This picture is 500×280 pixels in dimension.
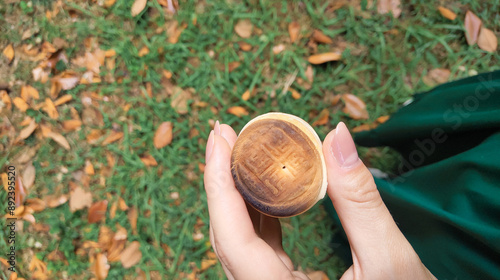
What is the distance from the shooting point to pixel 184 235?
7.22 ft

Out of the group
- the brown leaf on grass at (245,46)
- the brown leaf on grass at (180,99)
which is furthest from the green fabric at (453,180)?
the brown leaf on grass at (180,99)

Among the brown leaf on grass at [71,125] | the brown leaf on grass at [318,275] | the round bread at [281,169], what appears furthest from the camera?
the brown leaf on grass at [71,125]

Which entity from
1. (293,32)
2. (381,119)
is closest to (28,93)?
(293,32)

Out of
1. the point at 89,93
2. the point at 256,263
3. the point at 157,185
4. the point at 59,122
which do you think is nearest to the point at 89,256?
the point at 157,185

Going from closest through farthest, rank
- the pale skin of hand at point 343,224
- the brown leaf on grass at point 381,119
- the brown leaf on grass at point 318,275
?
the pale skin of hand at point 343,224 → the brown leaf on grass at point 318,275 → the brown leaf on grass at point 381,119

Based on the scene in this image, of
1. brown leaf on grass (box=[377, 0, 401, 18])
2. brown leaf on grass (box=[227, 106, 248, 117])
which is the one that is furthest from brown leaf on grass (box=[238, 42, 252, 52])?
brown leaf on grass (box=[377, 0, 401, 18])

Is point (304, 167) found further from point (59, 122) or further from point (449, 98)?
point (59, 122)

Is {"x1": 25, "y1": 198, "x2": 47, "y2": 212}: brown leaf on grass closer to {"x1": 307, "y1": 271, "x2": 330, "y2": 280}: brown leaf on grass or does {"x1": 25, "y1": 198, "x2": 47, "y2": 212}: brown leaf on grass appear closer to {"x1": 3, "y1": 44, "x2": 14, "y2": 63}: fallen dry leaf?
{"x1": 3, "y1": 44, "x2": 14, "y2": 63}: fallen dry leaf

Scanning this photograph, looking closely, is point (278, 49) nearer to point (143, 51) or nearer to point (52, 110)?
point (143, 51)

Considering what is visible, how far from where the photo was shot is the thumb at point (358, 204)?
117 cm

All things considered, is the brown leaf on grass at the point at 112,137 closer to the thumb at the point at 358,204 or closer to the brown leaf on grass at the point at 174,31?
the brown leaf on grass at the point at 174,31

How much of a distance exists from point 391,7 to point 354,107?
0.78m

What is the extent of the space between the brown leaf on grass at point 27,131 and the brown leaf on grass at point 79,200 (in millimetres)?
546

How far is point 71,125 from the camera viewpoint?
7.65ft
